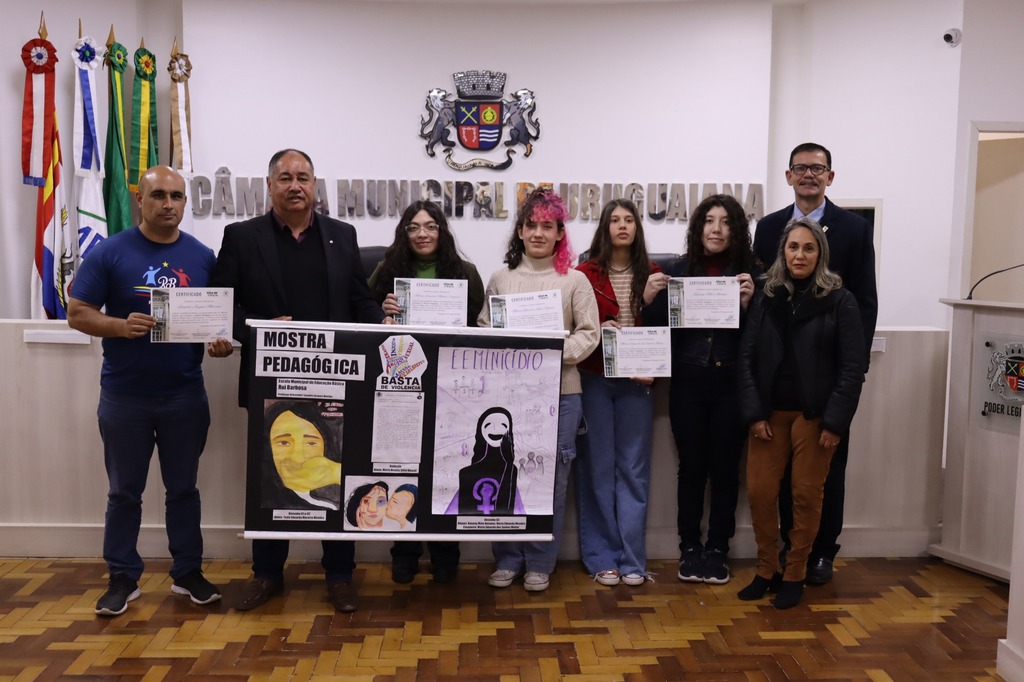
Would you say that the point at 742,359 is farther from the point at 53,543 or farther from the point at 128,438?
the point at 53,543

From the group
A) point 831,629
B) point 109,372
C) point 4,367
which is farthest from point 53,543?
point 831,629

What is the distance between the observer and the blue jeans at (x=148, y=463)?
314cm

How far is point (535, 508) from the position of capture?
3.28 m

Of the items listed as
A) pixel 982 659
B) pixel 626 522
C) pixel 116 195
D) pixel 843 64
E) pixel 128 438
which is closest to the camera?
pixel 982 659

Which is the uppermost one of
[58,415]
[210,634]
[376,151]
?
[376,151]

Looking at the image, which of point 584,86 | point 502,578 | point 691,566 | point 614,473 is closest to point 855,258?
point 614,473

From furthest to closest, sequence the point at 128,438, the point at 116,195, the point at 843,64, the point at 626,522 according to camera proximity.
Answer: the point at 843,64 → the point at 116,195 → the point at 626,522 → the point at 128,438

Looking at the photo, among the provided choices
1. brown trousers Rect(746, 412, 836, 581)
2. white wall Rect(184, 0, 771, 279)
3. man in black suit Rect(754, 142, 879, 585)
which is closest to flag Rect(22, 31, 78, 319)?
white wall Rect(184, 0, 771, 279)

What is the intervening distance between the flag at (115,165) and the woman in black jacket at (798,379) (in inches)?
187

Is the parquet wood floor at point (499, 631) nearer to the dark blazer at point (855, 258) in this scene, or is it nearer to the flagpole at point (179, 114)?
the dark blazer at point (855, 258)

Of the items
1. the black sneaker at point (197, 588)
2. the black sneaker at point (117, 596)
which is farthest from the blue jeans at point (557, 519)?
the black sneaker at point (117, 596)

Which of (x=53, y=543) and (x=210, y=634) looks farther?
(x=53, y=543)

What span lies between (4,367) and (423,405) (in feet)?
6.73

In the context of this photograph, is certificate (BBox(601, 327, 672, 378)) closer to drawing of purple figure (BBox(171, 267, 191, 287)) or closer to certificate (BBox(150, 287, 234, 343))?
certificate (BBox(150, 287, 234, 343))
